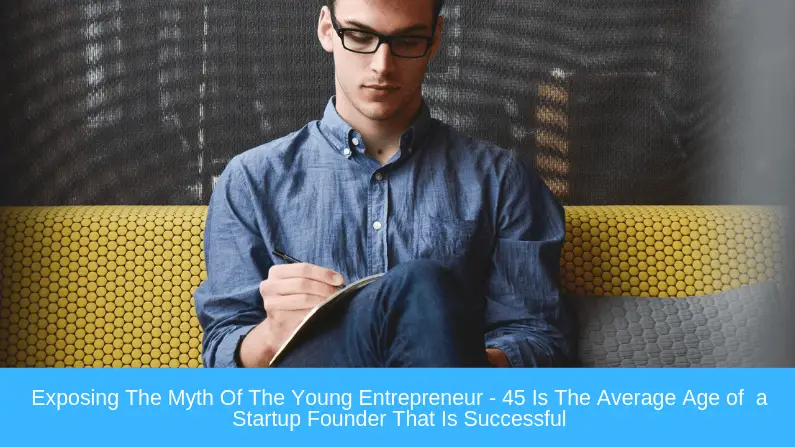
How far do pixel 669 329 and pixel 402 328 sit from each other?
330 millimetres

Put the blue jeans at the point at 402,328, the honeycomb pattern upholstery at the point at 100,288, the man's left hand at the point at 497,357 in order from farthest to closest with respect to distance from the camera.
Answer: the honeycomb pattern upholstery at the point at 100,288
the man's left hand at the point at 497,357
the blue jeans at the point at 402,328

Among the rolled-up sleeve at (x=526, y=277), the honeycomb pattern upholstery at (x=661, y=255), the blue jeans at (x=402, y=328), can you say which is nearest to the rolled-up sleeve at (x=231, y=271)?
the blue jeans at (x=402, y=328)

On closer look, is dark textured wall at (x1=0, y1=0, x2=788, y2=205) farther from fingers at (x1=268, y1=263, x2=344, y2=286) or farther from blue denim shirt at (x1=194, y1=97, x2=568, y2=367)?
fingers at (x1=268, y1=263, x2=344, y2=286)

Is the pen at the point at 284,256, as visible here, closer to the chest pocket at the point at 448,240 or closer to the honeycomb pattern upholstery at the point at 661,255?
the chest pocket at the point at 448,240

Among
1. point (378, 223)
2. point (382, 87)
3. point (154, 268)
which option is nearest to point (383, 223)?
point (378, 223)

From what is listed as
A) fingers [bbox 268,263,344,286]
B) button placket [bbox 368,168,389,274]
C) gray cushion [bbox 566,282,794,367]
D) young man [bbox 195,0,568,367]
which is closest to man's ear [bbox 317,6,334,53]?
young man [bbox 195,0,568,367]

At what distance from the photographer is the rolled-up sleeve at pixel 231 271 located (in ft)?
2.12

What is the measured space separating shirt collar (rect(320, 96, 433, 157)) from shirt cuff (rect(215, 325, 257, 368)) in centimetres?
19

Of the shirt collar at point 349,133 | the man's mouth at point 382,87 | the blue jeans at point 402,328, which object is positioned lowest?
the blue jeans at point 402,328

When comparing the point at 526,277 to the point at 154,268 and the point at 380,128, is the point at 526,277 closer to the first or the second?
the point at 380,128

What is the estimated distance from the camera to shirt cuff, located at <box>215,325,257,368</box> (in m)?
0.62

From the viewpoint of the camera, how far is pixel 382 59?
0.66m
